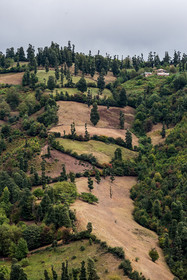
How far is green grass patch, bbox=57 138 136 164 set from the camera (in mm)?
116325

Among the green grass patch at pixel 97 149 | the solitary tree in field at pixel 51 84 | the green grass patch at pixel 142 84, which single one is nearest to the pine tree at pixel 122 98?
the green grass patch at pixel 142 84

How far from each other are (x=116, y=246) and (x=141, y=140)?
251 feet

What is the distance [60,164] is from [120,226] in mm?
36904

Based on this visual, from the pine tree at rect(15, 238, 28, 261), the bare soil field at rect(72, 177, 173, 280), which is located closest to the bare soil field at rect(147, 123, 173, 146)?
the bare soil field at rect(72, 177, 173, 280)

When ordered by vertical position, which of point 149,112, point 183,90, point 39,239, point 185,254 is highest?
point 183,90

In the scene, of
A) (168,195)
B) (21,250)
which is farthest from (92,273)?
(168,195)

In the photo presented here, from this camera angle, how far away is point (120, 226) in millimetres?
78688

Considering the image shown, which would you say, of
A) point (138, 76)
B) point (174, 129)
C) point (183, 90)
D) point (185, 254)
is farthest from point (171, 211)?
point (138, 76)

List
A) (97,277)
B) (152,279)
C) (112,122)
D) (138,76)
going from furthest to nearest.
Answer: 1. (138,76)
2. (112,122)
3. (152,279)
4. (97,277)

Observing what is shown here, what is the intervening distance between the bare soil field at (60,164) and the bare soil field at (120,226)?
672cm

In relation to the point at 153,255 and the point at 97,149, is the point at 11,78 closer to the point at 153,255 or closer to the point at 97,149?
the point at 97,149

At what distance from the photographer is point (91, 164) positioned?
112 meters

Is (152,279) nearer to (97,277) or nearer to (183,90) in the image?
(97,277)

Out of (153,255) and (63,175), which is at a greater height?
(63,175)
